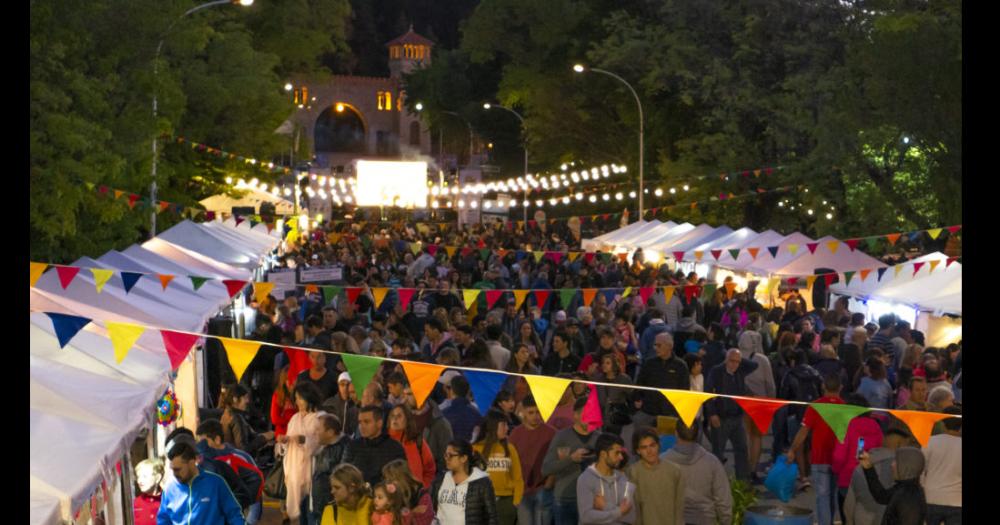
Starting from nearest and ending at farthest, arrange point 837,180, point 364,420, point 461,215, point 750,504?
point 364,420 → point 750,504 → point 837,180 → point 461,215

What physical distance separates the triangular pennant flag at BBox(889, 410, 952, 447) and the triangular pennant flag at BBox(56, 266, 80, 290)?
841 cm

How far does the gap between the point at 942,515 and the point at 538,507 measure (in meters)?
2.82

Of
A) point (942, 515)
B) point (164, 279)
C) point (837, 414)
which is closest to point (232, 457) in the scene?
point (837, 414)

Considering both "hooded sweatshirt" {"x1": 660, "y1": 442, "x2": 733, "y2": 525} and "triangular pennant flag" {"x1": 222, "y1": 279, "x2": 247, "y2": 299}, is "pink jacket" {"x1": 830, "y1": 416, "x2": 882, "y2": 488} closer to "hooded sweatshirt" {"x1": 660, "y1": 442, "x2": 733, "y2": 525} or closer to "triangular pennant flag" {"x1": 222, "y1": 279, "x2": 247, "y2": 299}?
"hooded sweatshirt" {"x1": 660, "y1": 442, "x2": 733, "y2": 525}

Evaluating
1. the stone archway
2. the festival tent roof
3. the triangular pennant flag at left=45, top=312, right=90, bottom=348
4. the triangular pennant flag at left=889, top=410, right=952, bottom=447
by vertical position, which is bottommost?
the triangular pennant flag at left=889, top=410, right=952, bottom=447

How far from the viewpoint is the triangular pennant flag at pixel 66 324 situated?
9.59 metres

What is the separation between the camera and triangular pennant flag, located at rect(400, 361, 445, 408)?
34.8 feet

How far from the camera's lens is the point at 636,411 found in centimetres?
1272

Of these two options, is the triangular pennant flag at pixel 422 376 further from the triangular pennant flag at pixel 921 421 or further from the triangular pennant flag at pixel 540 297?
the triangular pennant flag at pixel 540 297

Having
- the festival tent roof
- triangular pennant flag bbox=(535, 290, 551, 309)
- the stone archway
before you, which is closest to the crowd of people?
triangular pennant flag bbox=(535, 290, 551, 309)

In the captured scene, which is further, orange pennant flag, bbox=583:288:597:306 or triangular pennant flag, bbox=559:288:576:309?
triangular pennant flag, bbox=559:288:576:309

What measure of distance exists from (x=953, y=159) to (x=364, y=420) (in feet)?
70.8

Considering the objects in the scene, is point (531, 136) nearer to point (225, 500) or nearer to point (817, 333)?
point (817, 333)
